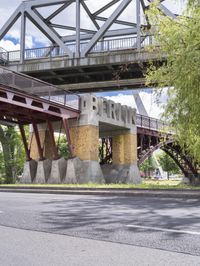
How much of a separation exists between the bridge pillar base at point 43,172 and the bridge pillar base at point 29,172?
22.4 inches

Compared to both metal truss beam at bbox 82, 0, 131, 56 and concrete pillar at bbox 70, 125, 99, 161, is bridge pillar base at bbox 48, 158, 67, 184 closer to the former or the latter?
concrete pillar at bbox 70, 125, 99, 161

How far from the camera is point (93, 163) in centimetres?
3072

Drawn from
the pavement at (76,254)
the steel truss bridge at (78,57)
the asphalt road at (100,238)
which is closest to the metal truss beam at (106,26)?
the steel truss bridge at (78,57)

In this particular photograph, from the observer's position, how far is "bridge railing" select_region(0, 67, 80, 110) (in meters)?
25.5

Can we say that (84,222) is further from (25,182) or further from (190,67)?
(25,182)

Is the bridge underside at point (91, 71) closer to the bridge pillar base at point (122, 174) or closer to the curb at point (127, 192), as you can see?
the bridge pillar base at point (122, 174)

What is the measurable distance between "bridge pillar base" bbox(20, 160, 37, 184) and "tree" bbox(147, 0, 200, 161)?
1653 centimetres

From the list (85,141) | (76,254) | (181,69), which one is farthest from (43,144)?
(76,254)

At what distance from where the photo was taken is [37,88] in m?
27.6

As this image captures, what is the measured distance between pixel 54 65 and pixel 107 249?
1289 inches

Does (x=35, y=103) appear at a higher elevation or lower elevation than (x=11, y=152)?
higher

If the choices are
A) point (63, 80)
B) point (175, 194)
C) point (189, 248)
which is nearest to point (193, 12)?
point (175, 194)

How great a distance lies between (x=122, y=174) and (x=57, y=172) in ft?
29.1

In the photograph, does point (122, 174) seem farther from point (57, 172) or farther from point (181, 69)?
point (181, 69)
